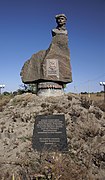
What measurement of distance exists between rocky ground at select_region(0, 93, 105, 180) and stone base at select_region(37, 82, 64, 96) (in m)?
0.46

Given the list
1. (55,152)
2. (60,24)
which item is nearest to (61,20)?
(60,24)

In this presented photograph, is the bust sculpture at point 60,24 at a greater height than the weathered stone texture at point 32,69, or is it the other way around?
the bust sculpture at point 60,24

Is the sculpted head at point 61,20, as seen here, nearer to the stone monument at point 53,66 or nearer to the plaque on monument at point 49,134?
the stone monument at point 53,66

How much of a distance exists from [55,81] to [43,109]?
2.14 meters

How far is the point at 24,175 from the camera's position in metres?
6.04

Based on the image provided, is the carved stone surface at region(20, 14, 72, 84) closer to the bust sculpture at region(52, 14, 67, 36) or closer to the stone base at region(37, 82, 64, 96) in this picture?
the bust sculpture at region(52, 14, 67, 36)

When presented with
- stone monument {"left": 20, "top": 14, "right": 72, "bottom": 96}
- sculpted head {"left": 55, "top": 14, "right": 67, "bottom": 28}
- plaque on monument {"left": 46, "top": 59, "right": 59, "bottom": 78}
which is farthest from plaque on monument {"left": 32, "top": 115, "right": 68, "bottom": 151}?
sculpted head {"left": 55, "top": 14, "right": 67, "bottom": 28}

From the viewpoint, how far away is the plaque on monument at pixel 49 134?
24.2ft

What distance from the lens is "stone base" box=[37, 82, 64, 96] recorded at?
10.9m

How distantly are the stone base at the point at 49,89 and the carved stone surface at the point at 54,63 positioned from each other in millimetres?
224

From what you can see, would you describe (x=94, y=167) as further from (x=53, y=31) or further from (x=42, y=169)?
(x=53, y=31)

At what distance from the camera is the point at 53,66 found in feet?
36.2

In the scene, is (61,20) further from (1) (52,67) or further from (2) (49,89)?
(2) (49,89)

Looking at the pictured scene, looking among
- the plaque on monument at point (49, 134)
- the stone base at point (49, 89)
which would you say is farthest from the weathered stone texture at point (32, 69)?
the plaque on monument at point (49, 134)
